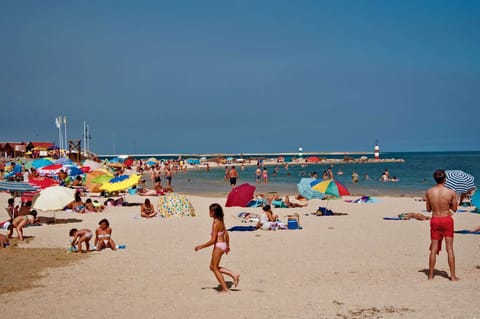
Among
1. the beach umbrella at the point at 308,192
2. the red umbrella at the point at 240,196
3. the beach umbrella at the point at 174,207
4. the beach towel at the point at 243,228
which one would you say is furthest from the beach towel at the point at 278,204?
the beach towel at the point at 243,228

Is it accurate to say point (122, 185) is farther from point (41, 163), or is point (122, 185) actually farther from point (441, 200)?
point (41, 163)

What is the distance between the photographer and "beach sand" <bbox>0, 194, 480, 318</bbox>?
6.54m

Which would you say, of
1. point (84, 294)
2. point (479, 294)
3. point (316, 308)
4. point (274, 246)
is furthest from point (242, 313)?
point (274, 246)

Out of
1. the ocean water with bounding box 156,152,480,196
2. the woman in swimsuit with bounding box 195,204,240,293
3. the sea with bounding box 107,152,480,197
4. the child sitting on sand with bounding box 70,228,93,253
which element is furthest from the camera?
the ocean water with bounding box 156,152,480,196

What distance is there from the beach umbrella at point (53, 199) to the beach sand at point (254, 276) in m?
0.69

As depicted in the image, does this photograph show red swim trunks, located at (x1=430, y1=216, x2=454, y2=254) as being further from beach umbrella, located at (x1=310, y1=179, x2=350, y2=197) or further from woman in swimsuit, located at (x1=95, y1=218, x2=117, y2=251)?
beach umbrella, located at (x1=310, y1=179, x2=350, y2=197)

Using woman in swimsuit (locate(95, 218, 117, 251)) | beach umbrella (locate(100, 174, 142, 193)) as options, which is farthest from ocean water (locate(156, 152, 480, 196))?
woman in swimsuit (locate(95, 218, 117, 251))

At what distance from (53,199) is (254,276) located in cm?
731

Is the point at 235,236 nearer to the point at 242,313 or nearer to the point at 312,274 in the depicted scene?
the point at 312,274

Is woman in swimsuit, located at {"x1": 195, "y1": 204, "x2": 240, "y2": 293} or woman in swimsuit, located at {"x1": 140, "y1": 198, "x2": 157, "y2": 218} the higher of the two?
woman in swimsuit, located at {"x1": 195, "y1": 204, "x2": 240, "y2": 293}

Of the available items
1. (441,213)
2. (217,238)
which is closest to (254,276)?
(217,238)

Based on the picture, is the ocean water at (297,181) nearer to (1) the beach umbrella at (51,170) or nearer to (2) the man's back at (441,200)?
(1) the beach umbrella at (51,170)

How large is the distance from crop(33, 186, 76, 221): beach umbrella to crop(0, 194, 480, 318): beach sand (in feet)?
2.25

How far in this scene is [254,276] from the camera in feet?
28.0
